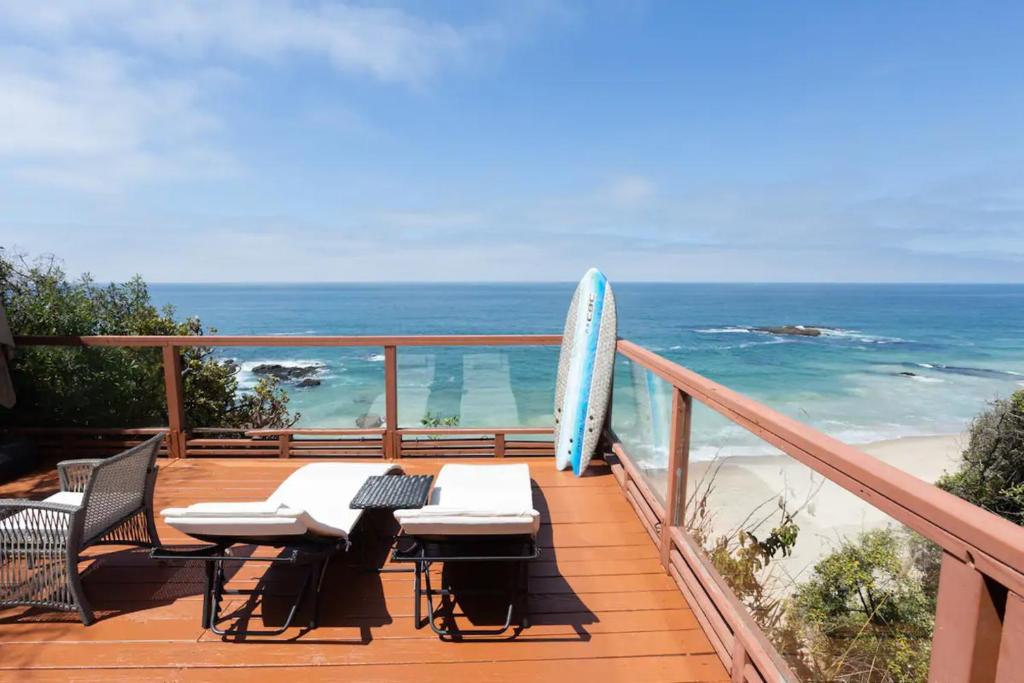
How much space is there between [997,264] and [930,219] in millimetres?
37610

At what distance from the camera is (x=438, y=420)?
4691 millimetres

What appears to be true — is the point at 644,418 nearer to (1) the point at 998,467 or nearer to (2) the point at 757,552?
(2) the point at 757,552

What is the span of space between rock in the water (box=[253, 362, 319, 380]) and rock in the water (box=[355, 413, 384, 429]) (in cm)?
87

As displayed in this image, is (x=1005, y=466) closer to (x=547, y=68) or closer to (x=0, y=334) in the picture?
(x=0, y=334)

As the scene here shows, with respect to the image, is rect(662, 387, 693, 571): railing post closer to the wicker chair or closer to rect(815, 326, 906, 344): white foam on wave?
the wicker chair

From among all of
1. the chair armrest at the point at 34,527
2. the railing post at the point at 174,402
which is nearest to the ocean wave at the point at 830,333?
the railing post at the point at 174,402

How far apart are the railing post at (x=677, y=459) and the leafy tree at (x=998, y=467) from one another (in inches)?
303

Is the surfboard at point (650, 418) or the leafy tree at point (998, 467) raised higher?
the surfboard at point (650, 418)

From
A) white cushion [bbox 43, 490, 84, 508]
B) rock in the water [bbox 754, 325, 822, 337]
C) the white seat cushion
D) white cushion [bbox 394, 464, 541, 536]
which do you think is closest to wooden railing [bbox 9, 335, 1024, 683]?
white cushion [bbox 394, 464, 541, 536]

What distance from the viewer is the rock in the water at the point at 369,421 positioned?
14.9 ft

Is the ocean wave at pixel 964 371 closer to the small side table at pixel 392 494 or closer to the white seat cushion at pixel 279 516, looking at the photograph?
the small side table at pixel 392 494

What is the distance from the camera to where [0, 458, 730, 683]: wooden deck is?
1981 mm

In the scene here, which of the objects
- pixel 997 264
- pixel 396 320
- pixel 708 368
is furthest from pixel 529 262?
pixel 997 264

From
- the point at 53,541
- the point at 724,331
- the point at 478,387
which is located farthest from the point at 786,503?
the point at 724,331
